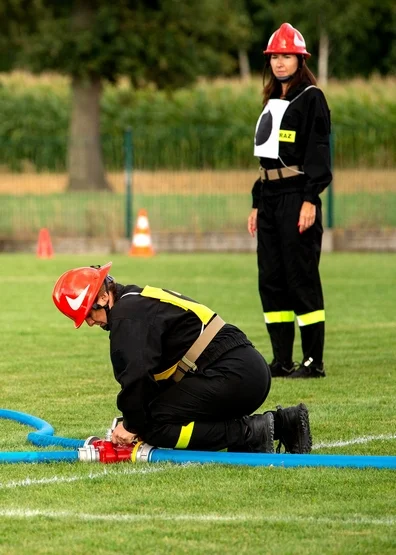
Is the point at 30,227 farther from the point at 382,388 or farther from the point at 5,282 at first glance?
the point at 382,388

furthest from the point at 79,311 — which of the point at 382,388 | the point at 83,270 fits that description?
the point at 382,388

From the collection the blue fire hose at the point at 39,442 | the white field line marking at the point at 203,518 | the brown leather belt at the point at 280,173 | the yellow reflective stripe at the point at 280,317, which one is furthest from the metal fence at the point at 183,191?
the white field line marking at the point at 203,518

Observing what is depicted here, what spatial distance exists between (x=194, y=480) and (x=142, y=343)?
71 centimetres

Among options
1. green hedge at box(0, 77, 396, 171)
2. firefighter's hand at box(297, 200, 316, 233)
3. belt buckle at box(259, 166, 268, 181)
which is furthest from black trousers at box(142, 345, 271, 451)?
green hedge at box(0, 77, 396, 171)

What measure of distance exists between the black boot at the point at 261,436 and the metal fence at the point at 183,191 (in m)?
18.4

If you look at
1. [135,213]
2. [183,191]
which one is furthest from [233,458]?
[183,191]

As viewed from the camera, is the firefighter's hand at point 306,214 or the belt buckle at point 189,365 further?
the firefighter's hand at point 306,214

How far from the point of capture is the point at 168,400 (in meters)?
7.17

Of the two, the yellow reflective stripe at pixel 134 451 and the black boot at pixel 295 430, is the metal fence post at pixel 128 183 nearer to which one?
the black boot at pixel 295 430

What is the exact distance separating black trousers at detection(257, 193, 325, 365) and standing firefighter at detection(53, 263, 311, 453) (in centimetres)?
290

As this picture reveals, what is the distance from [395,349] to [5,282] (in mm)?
7981

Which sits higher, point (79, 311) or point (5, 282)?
point (79, 311)

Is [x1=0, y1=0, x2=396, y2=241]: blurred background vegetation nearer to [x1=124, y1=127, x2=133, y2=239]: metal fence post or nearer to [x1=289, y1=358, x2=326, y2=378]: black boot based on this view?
[x1=124, y1=127, x2=133, y2=239]: metal fence post

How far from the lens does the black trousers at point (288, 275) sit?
10156 millimetres
